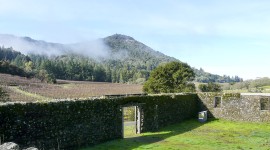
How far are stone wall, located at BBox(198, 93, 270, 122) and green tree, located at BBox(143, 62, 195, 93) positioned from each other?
14.7 meters

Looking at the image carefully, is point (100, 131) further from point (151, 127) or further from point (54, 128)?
point (151, 127)

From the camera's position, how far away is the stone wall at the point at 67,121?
1439cm

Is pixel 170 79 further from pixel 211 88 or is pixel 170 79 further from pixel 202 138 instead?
pixel 202 138

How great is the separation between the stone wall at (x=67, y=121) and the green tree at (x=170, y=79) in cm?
2193

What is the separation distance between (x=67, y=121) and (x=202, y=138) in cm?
927

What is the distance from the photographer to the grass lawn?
1878cm

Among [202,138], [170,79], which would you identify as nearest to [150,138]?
[202,138]

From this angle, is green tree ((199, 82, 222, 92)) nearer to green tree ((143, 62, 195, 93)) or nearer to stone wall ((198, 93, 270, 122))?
green tree ((143, 62, 195, 93))

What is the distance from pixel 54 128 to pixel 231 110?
65.2ft

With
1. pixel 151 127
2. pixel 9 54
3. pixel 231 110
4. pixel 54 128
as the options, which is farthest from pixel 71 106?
pixel 9 54

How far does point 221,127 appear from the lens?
27125 mm

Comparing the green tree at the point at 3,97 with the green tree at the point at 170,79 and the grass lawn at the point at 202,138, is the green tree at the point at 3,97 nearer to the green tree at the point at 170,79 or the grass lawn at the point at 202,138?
the grass lawn at the point at 202,138

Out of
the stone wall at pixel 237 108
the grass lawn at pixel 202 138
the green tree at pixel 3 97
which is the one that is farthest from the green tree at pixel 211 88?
the green tree at pixel 3 97

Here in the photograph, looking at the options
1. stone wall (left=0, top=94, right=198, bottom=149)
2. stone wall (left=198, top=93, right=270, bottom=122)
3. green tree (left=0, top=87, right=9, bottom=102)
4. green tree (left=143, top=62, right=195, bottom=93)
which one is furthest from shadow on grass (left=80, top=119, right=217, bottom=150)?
green tree (left=143, top=62, right=195, bottom=93)
